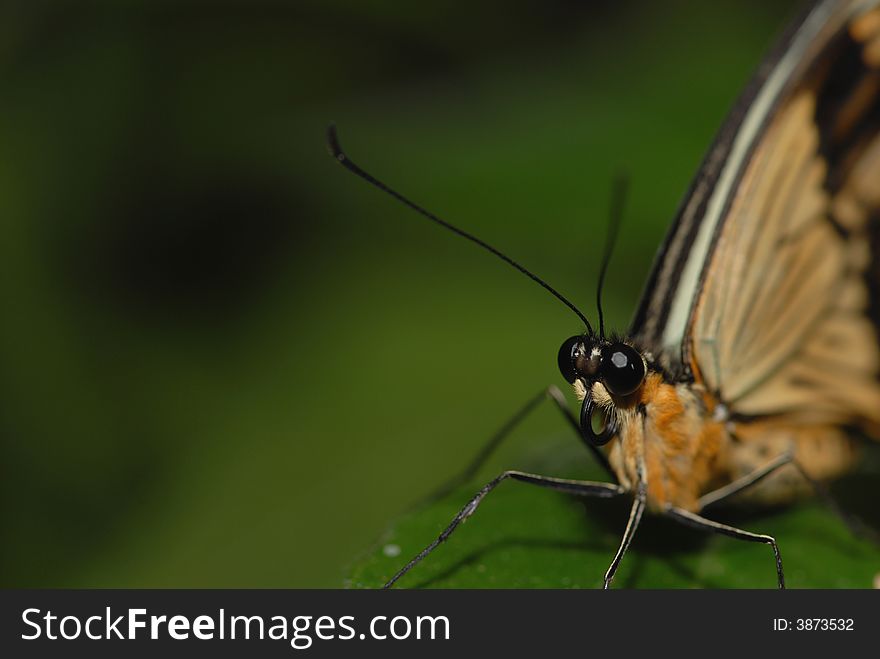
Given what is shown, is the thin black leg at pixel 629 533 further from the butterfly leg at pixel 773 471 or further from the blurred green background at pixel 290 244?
the blurred green background at pixel 290 244

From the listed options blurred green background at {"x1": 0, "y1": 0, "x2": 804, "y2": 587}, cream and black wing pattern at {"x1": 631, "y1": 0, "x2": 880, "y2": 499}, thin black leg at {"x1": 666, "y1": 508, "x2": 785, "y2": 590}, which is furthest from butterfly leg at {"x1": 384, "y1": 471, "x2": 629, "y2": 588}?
blurred green background at {"x1": 0, "y1": 0, "x2": 804, "y2": 587}

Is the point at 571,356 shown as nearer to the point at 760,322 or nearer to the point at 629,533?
the point at 629,533

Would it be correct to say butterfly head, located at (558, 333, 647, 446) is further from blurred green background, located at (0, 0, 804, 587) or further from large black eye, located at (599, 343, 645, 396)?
blurred green background, located at (0, 0, 804, 587)

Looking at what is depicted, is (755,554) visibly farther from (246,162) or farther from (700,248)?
(246,162)

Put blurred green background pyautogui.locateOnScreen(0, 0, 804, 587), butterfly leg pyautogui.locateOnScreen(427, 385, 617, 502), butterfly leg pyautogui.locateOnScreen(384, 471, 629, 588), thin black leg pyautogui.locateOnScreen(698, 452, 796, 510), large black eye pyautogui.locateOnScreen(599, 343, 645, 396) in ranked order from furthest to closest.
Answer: blurred green background pyautogui.locateOnScreen(0, 0, 804, 587)
butterfly leg pyautogui.locateOnScreen(427, 385, 617, 502)
thin black leg pyautogui.locateOnScreen(698, 452, 796, 510)
butterfly leg pyautogui.locateOnScreen(384, 471, 629, 588)
large black eye pyautogui.locateOnScreen(599, 343, 645, 396)

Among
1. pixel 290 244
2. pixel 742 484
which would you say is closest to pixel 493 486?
pixel 742 484

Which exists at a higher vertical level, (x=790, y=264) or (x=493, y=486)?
(x=790, y=264)
